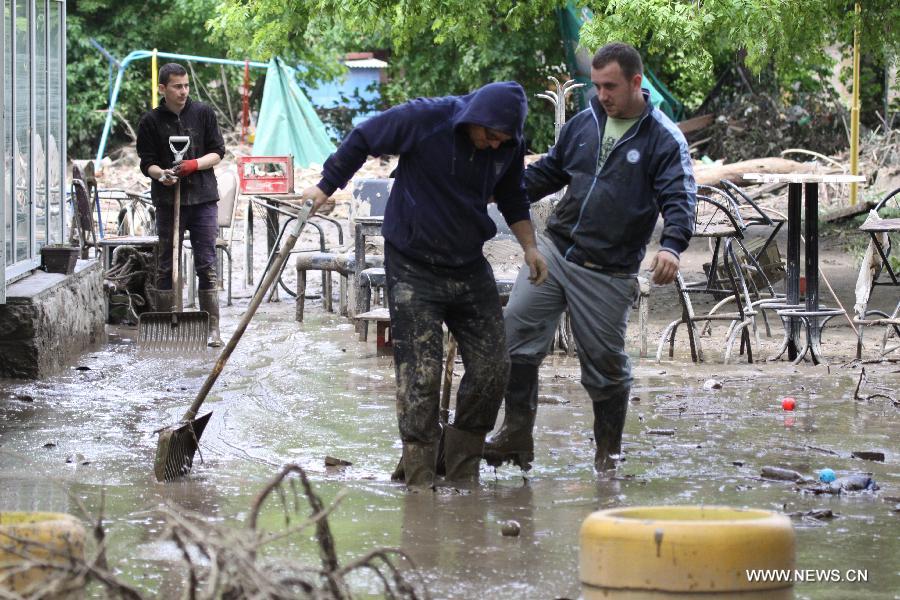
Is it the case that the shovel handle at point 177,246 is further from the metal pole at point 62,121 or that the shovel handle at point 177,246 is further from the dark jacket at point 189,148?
the metal pole at point 62,121

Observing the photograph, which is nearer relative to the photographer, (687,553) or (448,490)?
(687,553)

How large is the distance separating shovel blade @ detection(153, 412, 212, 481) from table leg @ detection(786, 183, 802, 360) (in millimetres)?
5251

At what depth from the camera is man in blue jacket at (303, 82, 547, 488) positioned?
5.54 metres

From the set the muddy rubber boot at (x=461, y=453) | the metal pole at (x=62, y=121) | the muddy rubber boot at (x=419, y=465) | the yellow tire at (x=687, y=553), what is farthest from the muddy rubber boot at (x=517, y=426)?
the metal pole at (x=62, y=121)

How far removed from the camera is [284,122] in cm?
2453

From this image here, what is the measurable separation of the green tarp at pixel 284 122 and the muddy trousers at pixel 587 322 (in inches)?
721

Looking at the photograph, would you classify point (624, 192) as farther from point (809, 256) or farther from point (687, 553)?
point (809, 256)

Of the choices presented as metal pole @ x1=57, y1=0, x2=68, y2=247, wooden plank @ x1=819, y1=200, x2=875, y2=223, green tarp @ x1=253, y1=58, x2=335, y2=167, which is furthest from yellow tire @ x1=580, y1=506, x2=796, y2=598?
green tarp @ x1=253, y1=58, x2=335, y2=167

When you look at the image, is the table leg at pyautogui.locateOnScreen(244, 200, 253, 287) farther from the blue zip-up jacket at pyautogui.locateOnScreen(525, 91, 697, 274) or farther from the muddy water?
the blue zip-up jacket at pyautogui.locateOnScreen(525, 91, 697, 274)

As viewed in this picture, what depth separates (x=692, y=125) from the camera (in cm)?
2566

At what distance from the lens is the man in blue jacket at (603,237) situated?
19.8 ft

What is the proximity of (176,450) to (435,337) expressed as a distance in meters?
1.30

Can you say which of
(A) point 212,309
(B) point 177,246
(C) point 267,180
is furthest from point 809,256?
(C) point 267,180

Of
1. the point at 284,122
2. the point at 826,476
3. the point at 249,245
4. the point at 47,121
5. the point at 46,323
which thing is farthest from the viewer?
the point at 284,122
